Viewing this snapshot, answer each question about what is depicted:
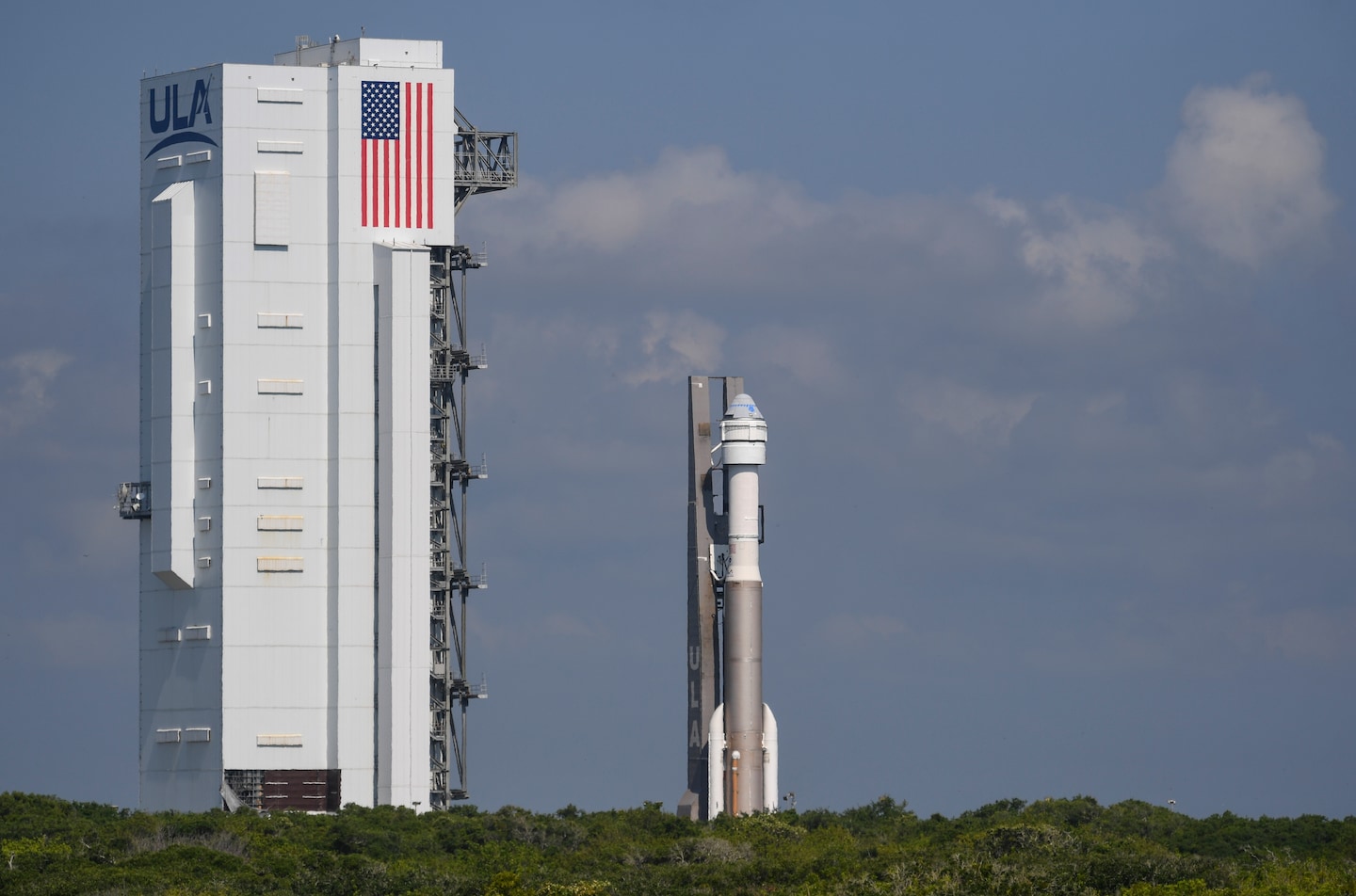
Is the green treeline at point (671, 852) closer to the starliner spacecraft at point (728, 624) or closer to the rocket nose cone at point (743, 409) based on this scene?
the starliner spacecraft at point (728, 624)

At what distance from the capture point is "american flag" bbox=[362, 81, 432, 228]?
89.4 meters

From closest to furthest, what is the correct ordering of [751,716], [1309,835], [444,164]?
1. [1309,835]
2. [751,716]
3. [444,164]

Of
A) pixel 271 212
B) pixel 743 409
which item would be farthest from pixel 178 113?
pixel 743 409

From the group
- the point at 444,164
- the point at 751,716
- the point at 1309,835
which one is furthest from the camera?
the point at 444,164

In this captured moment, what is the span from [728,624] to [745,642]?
0.97 m

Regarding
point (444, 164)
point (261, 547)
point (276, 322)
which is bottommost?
point (261, 547)

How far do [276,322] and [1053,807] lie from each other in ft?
104

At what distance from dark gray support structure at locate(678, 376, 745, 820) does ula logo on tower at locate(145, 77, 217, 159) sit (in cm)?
2031

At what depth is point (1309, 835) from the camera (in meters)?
79.1

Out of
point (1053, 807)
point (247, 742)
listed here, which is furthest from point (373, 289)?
point (1053, 807)

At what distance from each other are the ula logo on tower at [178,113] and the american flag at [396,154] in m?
5.50

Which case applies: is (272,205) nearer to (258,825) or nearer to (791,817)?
(258,825)

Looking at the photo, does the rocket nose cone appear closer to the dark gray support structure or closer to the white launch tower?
the dark gray support structure

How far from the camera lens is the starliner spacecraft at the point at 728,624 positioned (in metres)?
84.8
